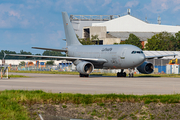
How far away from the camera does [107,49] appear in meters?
40.7

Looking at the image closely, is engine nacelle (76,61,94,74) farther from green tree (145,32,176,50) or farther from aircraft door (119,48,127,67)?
green tree (145,32,176,50)

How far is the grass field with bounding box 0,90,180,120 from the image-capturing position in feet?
37.3

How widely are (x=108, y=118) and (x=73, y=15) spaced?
138510mm

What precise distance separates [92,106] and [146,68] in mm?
29262

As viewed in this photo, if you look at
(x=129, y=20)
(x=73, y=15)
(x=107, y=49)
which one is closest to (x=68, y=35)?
(x=107, y=49)

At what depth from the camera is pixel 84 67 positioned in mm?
38000

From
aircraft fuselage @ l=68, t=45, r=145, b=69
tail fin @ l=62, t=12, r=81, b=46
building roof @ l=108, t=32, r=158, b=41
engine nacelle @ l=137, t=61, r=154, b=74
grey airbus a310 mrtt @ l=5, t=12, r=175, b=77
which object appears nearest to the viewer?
aircraft fuselage @ l=68, t=45, r=145, b=69

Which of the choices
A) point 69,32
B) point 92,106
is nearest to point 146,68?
point 69,32

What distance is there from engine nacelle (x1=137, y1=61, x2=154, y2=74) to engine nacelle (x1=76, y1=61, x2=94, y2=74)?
6510 mm

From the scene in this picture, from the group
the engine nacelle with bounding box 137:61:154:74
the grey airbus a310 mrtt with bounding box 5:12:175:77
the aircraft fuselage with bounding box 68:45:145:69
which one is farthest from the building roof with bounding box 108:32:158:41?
the engine nacelle with bounding box 137:61:154:74

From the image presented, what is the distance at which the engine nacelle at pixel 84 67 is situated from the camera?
3784 cm

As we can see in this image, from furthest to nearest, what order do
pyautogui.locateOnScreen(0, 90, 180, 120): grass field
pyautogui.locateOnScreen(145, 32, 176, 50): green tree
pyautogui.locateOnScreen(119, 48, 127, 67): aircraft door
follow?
pyautogui.locateOnScreen(145, 32, 176, 50): green tree
pyautogui.locateOnScreen(119, 48, 127, 67): aircraft door
pyautogui.locateOnScreen(0, 90, 180, 120): grass field

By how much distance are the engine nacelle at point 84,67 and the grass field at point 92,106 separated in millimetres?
23545

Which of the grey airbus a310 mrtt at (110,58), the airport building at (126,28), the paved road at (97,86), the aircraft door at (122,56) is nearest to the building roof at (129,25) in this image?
Result: the airport building at (126,28)
